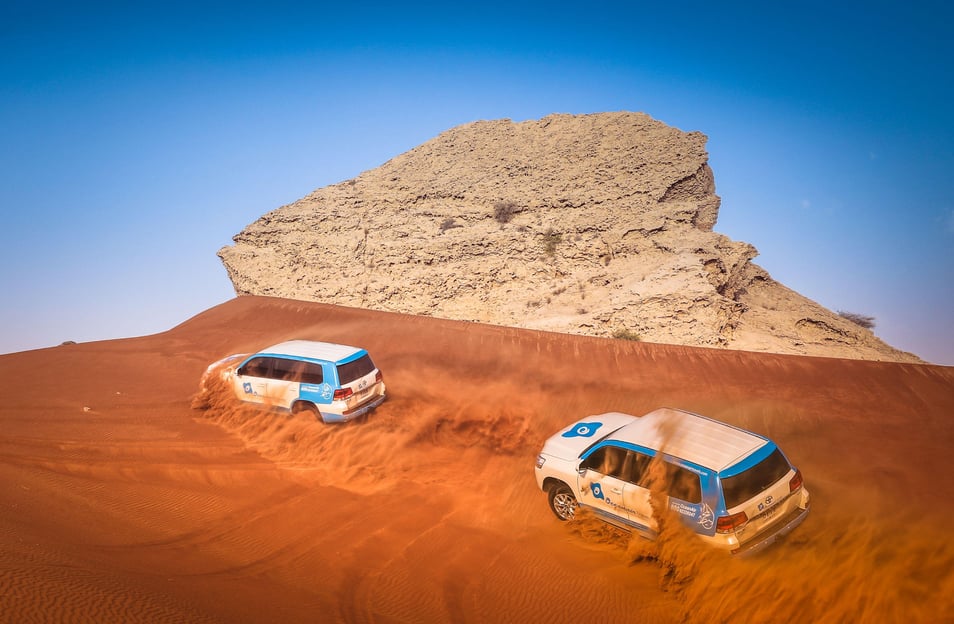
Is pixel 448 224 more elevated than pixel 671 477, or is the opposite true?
pixel 448 224

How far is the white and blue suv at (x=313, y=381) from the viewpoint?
921cm

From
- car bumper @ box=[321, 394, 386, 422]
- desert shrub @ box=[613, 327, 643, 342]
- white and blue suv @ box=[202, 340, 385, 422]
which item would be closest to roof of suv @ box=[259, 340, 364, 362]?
white and blue suv @ box=[202, 340, 385, 422]

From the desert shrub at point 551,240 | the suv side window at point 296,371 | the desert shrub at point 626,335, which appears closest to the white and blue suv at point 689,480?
the suv side window at point 296,371

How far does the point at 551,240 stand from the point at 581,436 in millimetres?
22618

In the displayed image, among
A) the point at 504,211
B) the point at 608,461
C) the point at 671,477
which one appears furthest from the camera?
the point at 504,211

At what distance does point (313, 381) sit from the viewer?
367 inches

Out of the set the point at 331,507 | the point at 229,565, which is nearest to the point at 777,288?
the point at 331,507

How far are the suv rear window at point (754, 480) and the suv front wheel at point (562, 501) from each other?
6.71 feet

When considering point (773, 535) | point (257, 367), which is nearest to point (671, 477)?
point (773, 535)

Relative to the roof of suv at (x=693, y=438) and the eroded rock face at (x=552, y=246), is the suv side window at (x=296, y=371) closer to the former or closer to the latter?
the roof of suv at (x=693, y=438)

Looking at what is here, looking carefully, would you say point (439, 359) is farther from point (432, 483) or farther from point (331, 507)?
point (331, 507)

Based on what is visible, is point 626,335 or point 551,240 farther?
point 551,240

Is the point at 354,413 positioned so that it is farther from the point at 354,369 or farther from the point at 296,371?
the point at 296,371

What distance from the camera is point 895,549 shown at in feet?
17.2
